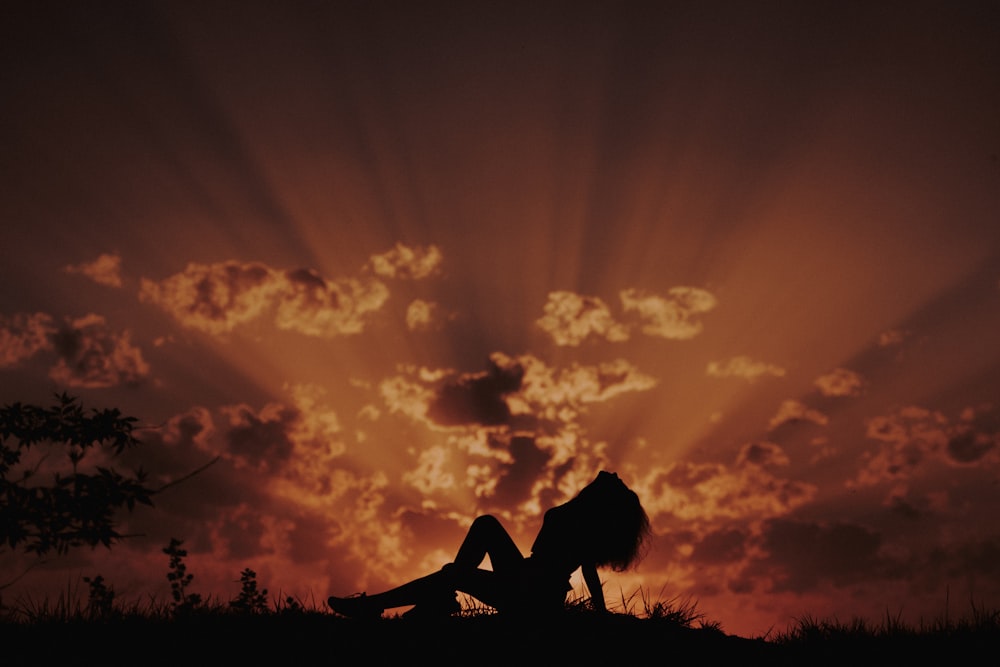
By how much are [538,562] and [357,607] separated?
223cm

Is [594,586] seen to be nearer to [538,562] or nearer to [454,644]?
[538,562]

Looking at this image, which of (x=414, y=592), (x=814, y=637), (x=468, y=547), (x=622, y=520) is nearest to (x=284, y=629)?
(x=414, y=592)

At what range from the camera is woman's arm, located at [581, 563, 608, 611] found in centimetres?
984

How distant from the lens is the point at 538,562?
33.4 feet

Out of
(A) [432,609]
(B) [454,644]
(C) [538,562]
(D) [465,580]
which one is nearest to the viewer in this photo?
(B) [454,644]

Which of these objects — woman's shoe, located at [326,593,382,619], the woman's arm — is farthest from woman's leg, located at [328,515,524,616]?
the woman's arm

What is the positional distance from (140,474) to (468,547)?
12.9 feet

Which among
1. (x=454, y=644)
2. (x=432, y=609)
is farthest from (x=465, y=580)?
(x=454, y=644)

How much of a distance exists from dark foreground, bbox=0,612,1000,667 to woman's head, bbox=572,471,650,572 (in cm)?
76

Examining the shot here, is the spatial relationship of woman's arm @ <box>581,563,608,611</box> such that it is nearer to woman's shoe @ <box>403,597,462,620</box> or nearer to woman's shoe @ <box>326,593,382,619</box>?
woman's shoe @ <box>403,597,462,620</box>

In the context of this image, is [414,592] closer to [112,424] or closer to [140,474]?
[140,474]

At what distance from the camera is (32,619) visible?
10609 millimetres

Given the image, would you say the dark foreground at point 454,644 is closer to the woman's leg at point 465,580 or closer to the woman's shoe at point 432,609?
the woman's shoe at point 432,609

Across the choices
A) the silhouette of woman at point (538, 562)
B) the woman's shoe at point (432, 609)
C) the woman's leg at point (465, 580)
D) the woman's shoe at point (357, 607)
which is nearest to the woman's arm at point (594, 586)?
the silhouette of woman at point (538, 562)
